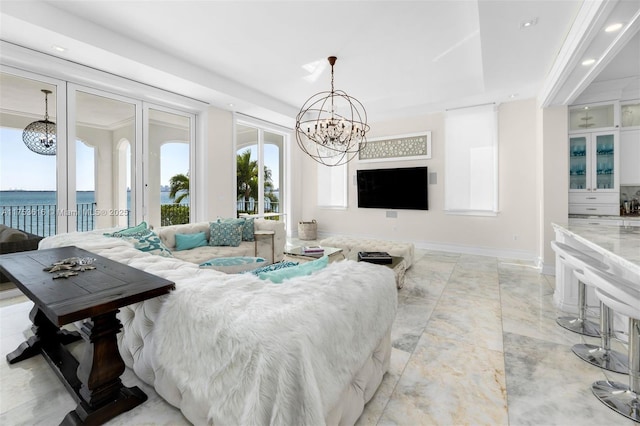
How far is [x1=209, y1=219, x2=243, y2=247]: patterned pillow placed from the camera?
13.6ft

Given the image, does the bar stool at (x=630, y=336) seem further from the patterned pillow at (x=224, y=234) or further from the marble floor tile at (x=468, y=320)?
the patterned pillow at (x=224, y=234)

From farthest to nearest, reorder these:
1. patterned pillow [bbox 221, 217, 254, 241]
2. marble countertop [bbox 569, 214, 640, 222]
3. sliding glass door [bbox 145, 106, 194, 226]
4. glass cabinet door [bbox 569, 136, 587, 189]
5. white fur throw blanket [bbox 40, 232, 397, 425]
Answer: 1. sliding glass door [bbox 145, 106, 194, 226]
2. patterned pillow [bbox 221, 217, 254, 241]
3. glass cabinet door [bbox 569, 136, 587, 189]
4. marble countertop [bbox 569, 214, 640, 222]
5. white fur throw blanket [bbox 40, 232, 397, 425]

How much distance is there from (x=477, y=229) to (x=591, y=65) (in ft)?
10.5

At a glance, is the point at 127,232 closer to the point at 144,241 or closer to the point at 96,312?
the point at 144,241

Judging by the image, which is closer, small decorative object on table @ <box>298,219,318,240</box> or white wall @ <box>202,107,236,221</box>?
white wall @ <box>202,107,236,221</box>

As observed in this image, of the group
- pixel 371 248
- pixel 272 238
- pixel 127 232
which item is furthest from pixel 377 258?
pixel 127 232

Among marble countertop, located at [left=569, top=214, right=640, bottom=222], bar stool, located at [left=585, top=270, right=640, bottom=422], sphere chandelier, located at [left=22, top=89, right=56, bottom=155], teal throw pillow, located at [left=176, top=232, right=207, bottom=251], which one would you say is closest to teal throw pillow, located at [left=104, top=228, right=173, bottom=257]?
teal throw pillow, located at [left=176, top=232, right=207, bottom=251]

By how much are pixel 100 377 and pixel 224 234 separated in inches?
110

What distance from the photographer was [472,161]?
549cm

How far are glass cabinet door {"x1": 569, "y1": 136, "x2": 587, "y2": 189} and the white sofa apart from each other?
4.58 metres

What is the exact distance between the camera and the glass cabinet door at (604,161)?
3.96m

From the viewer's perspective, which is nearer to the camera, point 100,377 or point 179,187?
point 100,377

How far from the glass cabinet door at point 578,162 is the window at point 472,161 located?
3.72 feet

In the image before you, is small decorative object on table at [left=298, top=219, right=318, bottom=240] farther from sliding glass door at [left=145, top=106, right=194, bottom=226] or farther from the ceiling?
the ceiling
